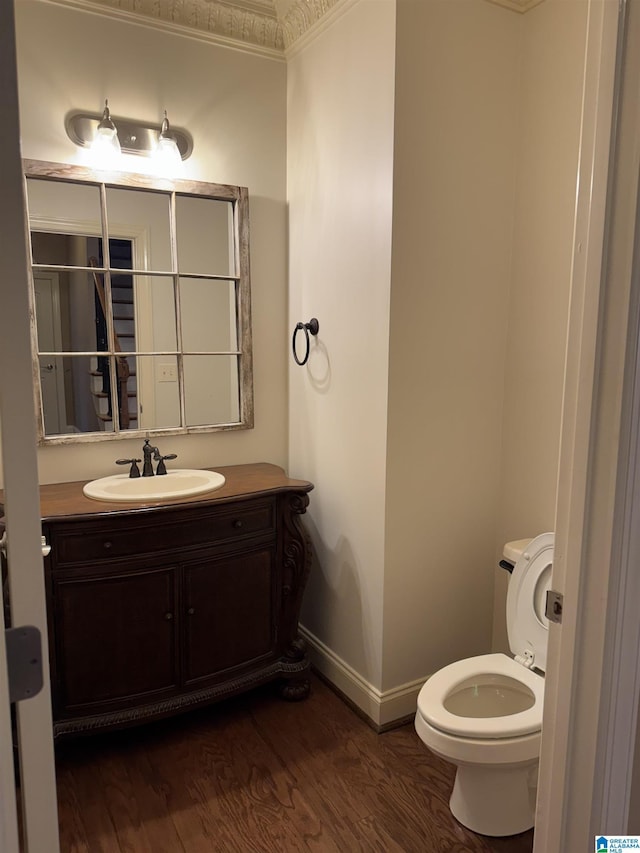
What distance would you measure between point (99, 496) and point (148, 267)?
91 centimetres

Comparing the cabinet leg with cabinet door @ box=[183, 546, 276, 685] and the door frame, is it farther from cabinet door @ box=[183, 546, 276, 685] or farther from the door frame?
the door frame

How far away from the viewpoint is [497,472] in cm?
246

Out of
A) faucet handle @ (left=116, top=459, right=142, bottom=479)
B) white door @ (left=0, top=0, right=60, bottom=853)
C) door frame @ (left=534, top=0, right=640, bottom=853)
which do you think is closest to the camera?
white door @ (left=0, top=0, right=60, bottom=853)

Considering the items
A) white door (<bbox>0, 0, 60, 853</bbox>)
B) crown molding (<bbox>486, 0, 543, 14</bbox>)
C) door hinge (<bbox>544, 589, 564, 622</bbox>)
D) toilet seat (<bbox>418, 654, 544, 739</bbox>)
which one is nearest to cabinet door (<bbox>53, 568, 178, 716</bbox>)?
toilet seat (<bbox>418, 654, 544, 739</bbox>)

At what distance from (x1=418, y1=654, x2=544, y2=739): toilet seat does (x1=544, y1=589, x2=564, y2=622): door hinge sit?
2.48 feet

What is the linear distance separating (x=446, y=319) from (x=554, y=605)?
4.38ft

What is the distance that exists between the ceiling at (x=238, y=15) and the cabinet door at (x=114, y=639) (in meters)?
2.01

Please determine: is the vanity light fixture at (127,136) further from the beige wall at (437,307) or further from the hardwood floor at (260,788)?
the hardwood floor at (260,788)

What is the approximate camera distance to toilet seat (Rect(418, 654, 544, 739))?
1.71 meters

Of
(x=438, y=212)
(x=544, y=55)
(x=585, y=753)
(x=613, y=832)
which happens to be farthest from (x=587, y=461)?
→ (x=544, y=55)

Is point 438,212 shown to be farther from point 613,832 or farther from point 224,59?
point 613,832

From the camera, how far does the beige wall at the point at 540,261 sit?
2.11 m

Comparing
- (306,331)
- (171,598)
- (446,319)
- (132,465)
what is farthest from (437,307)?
(171,598)

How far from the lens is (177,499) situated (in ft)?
7.10
